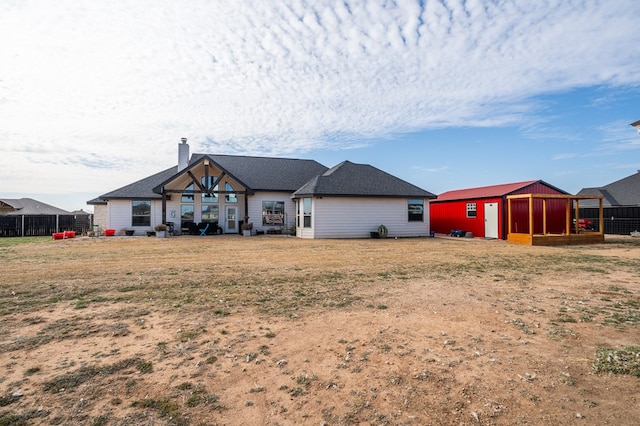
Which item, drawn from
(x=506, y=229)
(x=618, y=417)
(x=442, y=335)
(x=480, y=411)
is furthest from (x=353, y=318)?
(x=506, y=229)

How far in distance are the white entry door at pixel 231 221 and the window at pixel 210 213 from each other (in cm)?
77

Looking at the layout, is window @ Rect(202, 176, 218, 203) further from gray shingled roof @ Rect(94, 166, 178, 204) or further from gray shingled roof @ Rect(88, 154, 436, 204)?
gray shingled roof @ Rect(94, 166, 178, 204)

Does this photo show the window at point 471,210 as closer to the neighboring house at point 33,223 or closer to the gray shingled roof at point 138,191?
the gray shingled roof at point 138,191

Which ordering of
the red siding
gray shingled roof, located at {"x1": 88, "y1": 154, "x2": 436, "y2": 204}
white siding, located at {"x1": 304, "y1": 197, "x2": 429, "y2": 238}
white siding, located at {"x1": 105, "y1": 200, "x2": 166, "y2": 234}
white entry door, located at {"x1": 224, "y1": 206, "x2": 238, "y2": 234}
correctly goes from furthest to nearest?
white entry door, located at {"x1": 224, "y1": 206, "x2": 238, "y2": 234}
white siding, located at {"x1": 105, "y1": 200, "x2": 166, "y2": 234}
the red siding
gray shingled roof, located at {"x1": 88, "y1": 154, "x2": 436, "y2": 204}
white siding, located at {"x1": 304, "y1": 197, "x2": 429, "y2": 238}

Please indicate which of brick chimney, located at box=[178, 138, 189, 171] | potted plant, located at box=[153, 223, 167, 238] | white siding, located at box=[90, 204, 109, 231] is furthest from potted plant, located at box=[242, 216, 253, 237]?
A: white siding, located at box=[90, 204, 109, 231]

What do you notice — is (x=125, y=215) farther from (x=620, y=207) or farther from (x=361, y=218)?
(x=620, y=207)

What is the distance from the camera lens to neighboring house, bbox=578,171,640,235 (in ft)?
80.1

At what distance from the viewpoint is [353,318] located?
5156mm

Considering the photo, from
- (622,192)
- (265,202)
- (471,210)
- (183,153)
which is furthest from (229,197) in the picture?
(622,192)

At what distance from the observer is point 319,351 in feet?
13.1

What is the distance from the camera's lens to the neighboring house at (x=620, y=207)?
80.1 feet

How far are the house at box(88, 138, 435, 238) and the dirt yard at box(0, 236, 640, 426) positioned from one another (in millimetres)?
13611

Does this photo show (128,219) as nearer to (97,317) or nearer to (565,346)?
(97,317)

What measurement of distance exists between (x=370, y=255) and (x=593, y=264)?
6.80 m
